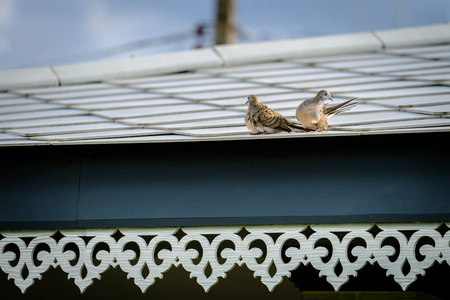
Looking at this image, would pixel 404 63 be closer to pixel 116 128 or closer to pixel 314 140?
pixel 314 140

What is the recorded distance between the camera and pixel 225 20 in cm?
1419

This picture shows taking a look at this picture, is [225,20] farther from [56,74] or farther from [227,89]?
[227,89]

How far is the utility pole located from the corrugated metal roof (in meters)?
8.66

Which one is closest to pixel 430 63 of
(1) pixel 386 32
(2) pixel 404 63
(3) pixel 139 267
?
(2) pixel 404 63

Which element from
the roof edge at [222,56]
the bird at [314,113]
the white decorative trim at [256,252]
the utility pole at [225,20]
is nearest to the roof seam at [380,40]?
the roof edge at [222,56]

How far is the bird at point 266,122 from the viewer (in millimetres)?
2988

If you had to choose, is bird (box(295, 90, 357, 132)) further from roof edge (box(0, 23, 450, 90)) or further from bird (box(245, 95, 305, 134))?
roof edge (box(0, 23, 450, 90))

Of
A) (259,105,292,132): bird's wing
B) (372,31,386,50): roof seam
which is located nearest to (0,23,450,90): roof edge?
(372,31,386,50): roof seam

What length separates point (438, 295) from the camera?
162 inches

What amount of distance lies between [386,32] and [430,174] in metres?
2.96

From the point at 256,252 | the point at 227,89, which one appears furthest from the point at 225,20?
the point at 256,252

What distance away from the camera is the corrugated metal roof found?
3229 mm

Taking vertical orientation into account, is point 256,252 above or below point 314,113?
below

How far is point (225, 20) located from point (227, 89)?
10041 millimetres
